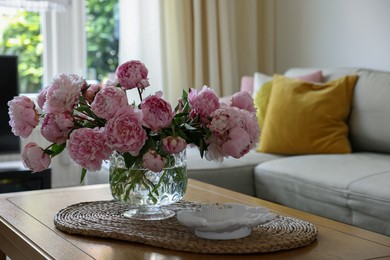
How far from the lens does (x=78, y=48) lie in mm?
4375

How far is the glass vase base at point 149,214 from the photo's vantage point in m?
1.89

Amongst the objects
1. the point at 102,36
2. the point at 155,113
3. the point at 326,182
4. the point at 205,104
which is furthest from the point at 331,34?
the point at 155,113

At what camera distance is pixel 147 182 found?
5.90ft

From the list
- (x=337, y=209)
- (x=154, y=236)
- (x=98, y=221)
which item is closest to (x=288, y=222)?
(x=154, y=236)

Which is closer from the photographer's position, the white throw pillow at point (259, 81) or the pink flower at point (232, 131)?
the pink flower at point (232, 131)

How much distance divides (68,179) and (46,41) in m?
0.89

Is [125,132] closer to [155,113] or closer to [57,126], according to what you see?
[155,113]

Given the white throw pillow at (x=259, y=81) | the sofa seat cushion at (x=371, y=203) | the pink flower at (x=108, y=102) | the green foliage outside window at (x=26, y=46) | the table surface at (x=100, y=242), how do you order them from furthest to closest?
the green foliage outside window at (x=26, y=46)
the white throw pillow at (x=259, y=81)
the sofa seat cushion at (x=371, y=203)
the pink flower at (x=108, y=102)
the table surface at (x=100, y=242)

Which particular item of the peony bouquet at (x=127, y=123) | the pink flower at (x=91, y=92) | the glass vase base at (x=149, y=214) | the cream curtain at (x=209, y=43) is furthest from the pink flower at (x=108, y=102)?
the cream curtain at (x=209, y=43)

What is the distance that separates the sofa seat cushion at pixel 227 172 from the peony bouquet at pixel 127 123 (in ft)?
4.31

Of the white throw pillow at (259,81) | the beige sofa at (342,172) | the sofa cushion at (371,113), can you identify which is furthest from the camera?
the white throw pillow at (259,81)

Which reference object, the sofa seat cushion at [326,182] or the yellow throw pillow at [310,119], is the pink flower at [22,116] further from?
the yellow throw pillow at [310,119]

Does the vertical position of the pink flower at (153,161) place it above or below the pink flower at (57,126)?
below

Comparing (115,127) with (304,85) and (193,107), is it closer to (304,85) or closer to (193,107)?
(193,107)
